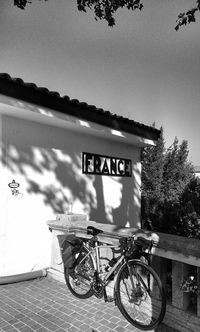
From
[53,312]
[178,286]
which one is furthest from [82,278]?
[178,286]

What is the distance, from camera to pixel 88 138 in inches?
274

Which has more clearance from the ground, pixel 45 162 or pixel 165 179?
pixel 45 162

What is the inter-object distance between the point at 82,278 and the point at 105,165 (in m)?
3.60

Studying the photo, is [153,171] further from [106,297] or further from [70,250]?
[106,297]

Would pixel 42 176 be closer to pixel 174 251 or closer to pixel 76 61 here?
pixel 174 251

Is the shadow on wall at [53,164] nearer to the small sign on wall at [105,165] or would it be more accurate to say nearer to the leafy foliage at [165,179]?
the small sign on wall at [105,165]

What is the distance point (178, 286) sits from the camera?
3527mm

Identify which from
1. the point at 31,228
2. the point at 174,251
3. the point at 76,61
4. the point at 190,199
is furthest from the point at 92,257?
the point at 190,199

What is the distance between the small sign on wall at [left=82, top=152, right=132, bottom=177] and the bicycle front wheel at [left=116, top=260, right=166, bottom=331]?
3.47m

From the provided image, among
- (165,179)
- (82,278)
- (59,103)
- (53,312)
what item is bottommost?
(53,312)

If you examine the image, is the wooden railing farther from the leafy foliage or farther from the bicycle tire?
the leafy foliage

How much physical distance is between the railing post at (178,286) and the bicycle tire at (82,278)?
51.3 inches

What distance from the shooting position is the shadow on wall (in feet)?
17.9

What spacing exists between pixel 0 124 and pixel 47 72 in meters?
4.00
